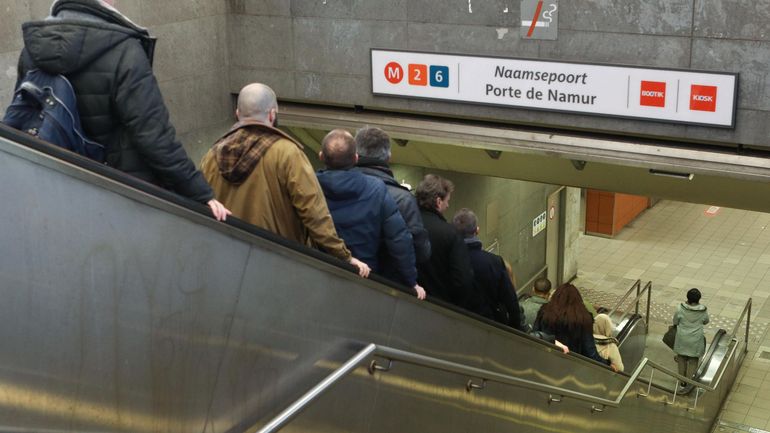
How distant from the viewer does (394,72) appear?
27.8 feet

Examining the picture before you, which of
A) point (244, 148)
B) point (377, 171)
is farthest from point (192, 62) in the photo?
point (244, 148)

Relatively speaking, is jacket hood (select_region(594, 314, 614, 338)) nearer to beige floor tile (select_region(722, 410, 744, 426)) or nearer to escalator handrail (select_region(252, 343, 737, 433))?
escalator handrail (select_region(252, 343, 737, 433))

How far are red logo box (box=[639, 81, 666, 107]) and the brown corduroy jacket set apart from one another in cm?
445

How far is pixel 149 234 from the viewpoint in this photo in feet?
8.12

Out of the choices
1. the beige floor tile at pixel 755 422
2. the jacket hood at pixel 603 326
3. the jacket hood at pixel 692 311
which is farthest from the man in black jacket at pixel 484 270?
the beige floor tile at pixel 755 422

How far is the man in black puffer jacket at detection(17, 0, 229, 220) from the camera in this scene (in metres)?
2.74

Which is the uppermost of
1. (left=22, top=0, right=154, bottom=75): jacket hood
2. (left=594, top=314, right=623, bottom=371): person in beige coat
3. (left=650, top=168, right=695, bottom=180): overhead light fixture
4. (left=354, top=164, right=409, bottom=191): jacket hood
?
(left=22, top=0, right=154, bottom=75): jacket hood

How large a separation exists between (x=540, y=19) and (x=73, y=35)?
5.48 metres

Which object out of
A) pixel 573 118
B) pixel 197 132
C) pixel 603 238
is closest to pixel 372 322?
pixel 573 118

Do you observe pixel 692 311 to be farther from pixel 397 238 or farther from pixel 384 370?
pixel 384 370

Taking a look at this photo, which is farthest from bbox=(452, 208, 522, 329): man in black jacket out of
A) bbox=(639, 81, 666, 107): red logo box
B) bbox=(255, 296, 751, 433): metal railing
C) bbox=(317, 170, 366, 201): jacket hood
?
bbox=(639, 81, 666, 107): red logo box

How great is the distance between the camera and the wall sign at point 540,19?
→ 25.0 ft

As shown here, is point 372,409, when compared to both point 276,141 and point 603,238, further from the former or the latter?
point 603,238

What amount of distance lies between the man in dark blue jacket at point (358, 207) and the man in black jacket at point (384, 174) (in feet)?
0.58
